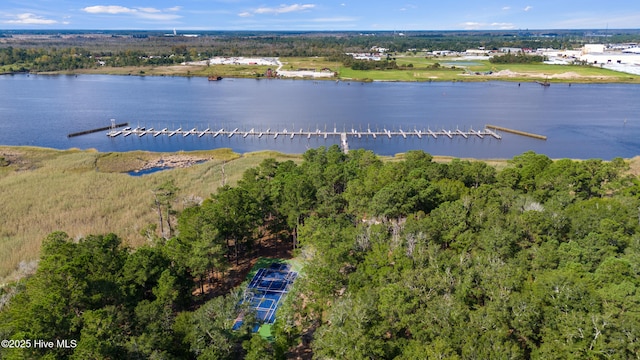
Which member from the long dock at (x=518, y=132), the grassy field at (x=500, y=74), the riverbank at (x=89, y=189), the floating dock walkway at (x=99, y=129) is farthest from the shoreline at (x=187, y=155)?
the grassy field at (x=500, y=74)

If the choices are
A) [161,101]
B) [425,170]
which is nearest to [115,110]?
[161,101]

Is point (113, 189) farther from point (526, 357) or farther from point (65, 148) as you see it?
point (526, 357)

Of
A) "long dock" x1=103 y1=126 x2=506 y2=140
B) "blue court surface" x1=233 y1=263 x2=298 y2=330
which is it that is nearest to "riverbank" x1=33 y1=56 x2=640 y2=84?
"long dock" x1=103 y1=126 x2=506 y2=140

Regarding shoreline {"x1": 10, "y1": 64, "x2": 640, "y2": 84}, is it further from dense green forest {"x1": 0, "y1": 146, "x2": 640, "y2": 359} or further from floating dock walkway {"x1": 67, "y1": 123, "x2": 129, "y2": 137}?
dense green forest {"x1": 0, "y1": 146, "x2": 640, "y2": 359}

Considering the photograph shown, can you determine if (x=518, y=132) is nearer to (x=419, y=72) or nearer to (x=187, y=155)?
(x=187, y=155)

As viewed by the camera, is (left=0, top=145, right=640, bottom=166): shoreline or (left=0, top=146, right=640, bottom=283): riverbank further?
(left=0, top=145, right=640, bottom=166): shoreline
